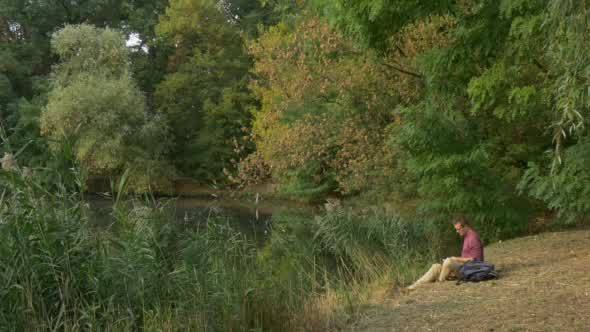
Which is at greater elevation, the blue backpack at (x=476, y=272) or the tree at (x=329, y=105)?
the tree at (x=329, y=105)

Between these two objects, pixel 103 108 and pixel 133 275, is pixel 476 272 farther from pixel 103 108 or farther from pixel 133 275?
pixel 103 108

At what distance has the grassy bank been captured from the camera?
4.88 m

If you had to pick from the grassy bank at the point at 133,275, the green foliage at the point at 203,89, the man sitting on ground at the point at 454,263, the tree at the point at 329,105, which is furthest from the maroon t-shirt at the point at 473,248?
the green foliage at the point at 203,89

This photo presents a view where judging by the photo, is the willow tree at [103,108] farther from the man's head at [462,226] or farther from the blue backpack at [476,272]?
the blue backpack at [476,272]

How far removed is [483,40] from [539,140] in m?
5.31

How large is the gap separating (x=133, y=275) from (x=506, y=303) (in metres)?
3.30

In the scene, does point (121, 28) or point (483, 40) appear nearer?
point (483, 40)

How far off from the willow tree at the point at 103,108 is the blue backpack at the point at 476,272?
20765mm

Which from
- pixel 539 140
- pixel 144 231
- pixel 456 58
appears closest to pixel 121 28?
pixel 539 140

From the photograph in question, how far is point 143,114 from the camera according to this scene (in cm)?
3052

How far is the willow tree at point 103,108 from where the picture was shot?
28438mm

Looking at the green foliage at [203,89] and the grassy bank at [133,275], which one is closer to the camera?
the grassy bank at [133,275]

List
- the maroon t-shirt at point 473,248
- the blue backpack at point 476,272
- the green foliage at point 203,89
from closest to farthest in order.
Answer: the blue backpack at point 476,272
the maroon t-shirt at point 473,248
the green foliage at point 203,89

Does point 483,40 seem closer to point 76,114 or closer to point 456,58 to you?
point 456,58
